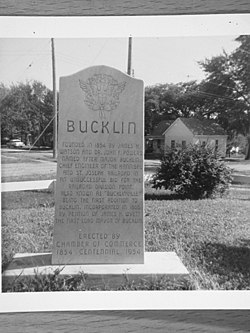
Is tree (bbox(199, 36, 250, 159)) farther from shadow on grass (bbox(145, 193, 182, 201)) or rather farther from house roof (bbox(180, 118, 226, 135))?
shadow on grass (bbox(145, 193, 182, 201))

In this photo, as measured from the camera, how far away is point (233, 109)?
2027 millimetres

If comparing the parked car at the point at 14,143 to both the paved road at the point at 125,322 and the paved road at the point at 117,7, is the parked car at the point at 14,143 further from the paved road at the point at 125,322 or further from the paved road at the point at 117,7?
the paved road at the point at 125,322

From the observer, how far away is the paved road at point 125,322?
76.1 inches

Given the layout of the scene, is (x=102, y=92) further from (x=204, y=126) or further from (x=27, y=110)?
(x=204, y=126)

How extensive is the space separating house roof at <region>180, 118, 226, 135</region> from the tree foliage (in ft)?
1.88

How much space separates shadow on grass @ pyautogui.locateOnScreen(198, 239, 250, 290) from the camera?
6.56 feet

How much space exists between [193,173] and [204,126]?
0.69 feet

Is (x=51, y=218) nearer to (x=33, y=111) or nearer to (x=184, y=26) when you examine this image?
(x=33, y=111)

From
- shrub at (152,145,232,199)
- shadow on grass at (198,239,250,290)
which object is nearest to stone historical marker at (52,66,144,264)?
shrub at (152,145,232,199)

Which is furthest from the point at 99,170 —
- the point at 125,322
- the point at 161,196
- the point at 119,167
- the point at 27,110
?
the point at 125,322

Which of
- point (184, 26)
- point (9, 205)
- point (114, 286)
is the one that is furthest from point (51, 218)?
point (184, 26)

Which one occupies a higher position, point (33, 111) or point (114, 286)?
point (33, 111)

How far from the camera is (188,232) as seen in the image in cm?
204

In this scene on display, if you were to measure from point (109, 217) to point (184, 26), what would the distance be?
0.83m
